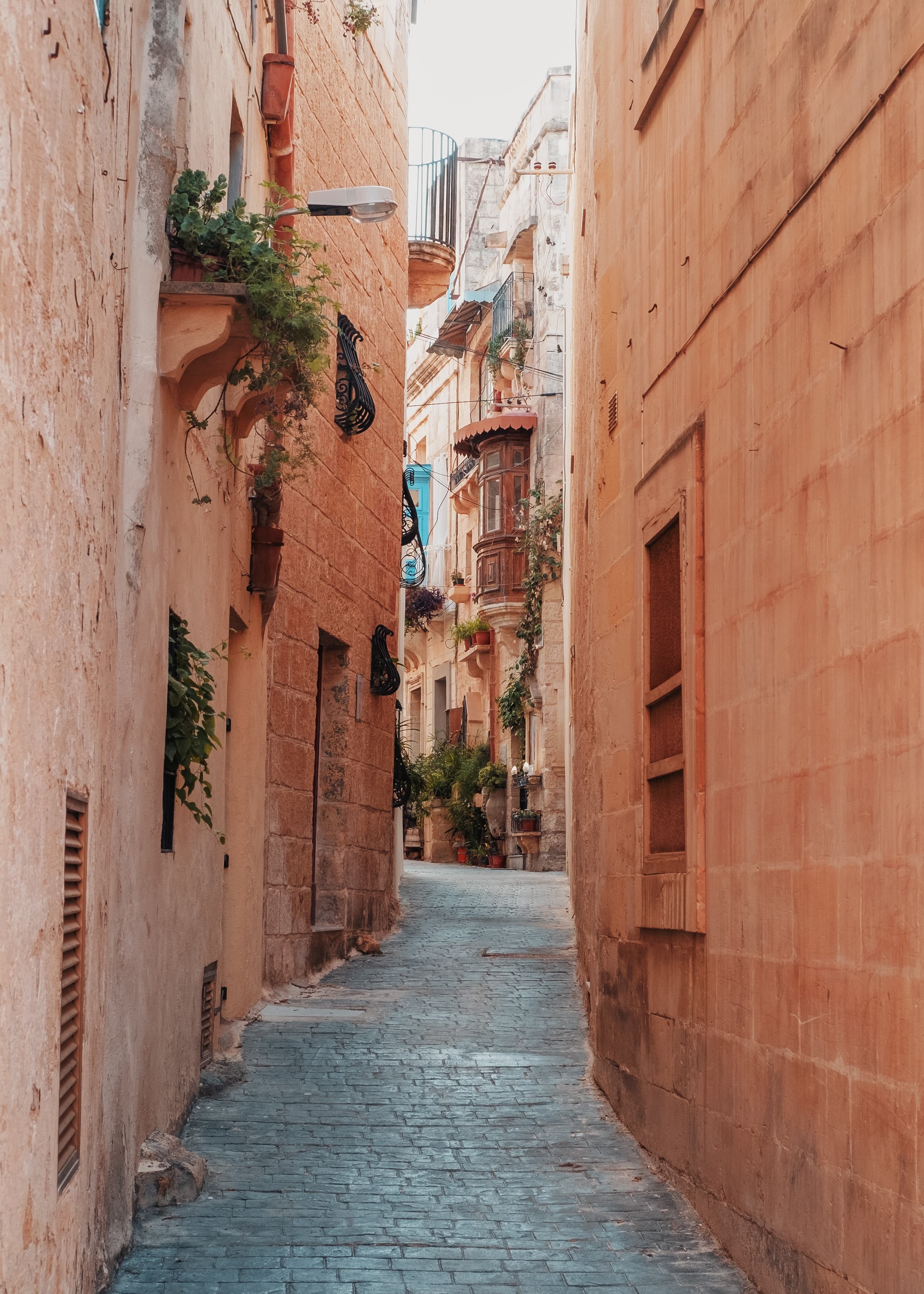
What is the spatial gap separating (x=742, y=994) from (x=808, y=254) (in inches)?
104

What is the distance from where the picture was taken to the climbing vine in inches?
1086

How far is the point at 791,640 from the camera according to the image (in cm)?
518

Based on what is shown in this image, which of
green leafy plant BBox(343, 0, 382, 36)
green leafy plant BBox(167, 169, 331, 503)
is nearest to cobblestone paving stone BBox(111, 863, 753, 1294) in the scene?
green leafy plant BBox(167, 169, 331, 503)

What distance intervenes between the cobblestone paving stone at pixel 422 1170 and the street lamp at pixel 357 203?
503 cm

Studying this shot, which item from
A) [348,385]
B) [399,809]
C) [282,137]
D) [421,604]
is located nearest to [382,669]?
[348,385]

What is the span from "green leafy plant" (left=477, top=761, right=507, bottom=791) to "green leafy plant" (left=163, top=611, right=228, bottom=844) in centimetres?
2235

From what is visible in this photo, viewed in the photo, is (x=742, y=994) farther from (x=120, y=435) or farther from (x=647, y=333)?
(x=647, y=333)

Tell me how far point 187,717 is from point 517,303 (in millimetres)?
25116

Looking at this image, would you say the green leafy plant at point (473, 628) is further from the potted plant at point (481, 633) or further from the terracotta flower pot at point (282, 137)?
the terracotta flower pot at point (282, 137)

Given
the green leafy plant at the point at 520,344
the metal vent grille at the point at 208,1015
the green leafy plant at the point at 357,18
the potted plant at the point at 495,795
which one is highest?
the green leafy plant at the point at 520,344

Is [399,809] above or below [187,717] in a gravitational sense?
below

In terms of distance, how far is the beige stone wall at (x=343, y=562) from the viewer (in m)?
12.2

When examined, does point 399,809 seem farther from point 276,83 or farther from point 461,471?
point 461,471

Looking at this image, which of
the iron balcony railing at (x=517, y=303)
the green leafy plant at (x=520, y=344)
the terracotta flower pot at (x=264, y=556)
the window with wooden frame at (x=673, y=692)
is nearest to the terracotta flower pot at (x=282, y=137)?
the terracotta flower pot at (x=264, y=556)
